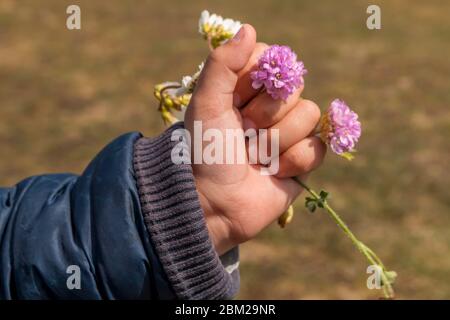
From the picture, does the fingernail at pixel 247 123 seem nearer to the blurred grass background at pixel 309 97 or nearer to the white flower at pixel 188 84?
the white flower at pixel 188 84

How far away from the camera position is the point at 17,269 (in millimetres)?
1157

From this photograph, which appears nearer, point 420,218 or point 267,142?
point 267,142

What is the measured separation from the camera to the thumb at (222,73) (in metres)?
1.05

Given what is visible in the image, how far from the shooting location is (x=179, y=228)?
1085mm

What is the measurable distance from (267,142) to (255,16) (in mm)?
3678

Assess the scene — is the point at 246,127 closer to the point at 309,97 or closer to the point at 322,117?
the point at 322,117

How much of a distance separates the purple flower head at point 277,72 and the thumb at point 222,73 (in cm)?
2

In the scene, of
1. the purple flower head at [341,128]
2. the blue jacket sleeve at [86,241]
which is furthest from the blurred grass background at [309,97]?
the purple flower head at [341,128]

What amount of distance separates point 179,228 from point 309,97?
2.63 metres

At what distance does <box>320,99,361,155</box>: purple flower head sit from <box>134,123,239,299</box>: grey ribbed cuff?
0.64 feet

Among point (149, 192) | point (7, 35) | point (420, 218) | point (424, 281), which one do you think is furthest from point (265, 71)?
point (7, 35)

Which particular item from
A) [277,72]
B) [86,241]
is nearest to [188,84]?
[277,72]

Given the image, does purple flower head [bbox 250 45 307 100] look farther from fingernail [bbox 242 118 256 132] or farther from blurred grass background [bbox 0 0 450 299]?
blurred grass background [bbox 0 0 450 299]
